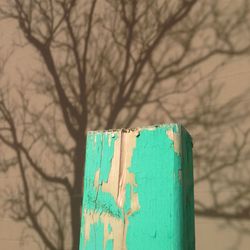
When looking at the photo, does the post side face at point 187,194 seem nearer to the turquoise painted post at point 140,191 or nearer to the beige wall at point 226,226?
the turquoise painted post at point 140,191

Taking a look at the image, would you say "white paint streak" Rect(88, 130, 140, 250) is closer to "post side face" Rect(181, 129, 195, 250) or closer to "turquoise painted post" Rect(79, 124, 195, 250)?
"turquoise painted post" Rect(79, 124, 195, 250)

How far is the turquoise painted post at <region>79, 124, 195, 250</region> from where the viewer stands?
1156 mm

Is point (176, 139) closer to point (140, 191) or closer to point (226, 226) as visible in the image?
point (140, 191)

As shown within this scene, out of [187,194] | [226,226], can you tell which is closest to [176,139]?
[187,194]

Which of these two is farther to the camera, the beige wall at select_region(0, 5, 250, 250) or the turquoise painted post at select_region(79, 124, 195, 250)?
the beige wall at select_region(0, 5, 250, 250)

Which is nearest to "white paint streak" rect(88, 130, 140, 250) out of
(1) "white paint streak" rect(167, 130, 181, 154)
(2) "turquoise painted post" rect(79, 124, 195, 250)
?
(2) "turquoise painted post" rect(79, 124, 195, 250)

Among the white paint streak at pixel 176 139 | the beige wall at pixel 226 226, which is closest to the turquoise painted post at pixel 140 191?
the white paint streak at pixel 176 139

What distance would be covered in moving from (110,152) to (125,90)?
8.52 ft

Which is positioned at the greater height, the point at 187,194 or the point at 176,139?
the point at 176,139

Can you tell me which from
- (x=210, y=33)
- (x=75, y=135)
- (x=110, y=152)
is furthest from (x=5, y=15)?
(x=110, y=152)

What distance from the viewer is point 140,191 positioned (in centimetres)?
121

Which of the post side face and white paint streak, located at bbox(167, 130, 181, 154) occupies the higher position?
white paint streak, located at bbox(167, 130, 181, 154)

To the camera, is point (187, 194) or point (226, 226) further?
point (226, 226)

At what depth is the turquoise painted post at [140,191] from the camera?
1.16 meters
